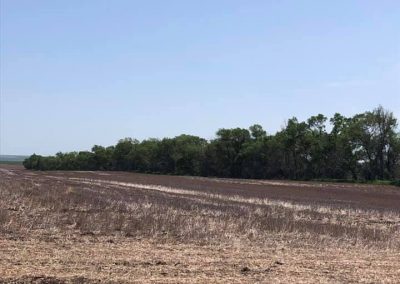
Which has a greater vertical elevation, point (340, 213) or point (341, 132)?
point (341, 132)

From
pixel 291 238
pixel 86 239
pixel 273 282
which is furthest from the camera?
pixel 291 238

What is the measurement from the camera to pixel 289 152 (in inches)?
4656

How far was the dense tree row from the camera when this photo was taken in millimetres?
103125

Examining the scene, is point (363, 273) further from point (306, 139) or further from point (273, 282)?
point (306, 139)

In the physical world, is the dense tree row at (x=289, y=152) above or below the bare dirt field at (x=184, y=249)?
above

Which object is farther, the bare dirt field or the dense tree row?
the dense tree row

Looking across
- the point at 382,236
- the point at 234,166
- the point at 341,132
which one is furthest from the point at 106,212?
the point at 234,166

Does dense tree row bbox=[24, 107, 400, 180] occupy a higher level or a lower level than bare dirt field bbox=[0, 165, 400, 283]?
higher

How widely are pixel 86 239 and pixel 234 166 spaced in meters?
118

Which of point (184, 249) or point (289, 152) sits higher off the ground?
point (289, 152)

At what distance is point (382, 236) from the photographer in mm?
19000

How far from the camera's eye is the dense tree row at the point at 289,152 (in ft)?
338

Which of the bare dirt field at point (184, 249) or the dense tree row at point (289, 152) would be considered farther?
the dense tree row at point (289, 152)

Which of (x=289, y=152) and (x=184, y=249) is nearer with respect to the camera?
(x=184, y=249)
